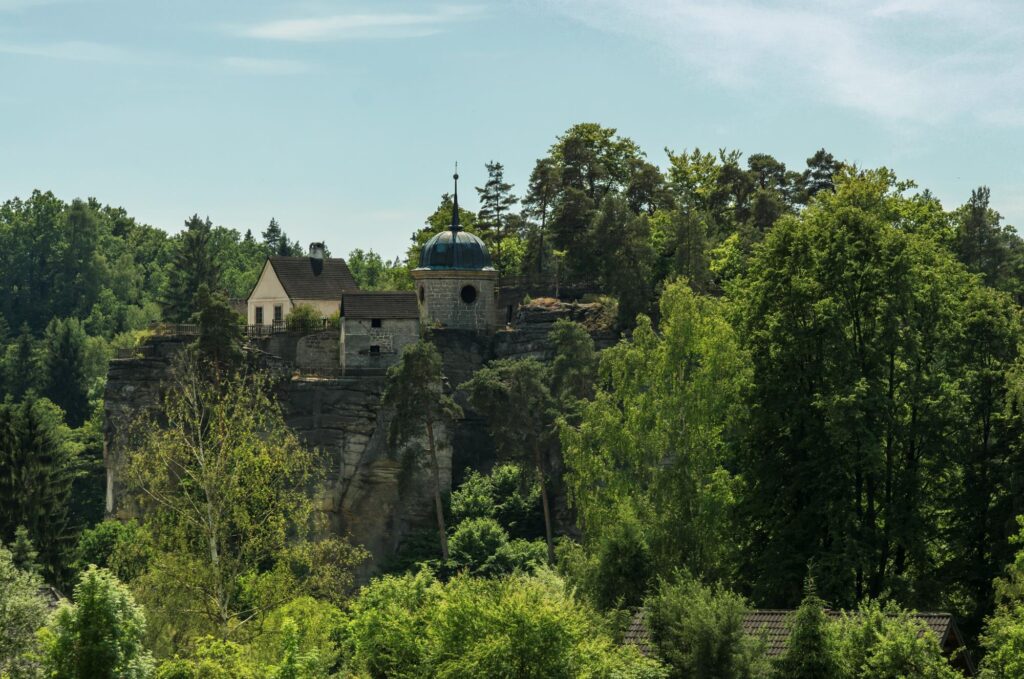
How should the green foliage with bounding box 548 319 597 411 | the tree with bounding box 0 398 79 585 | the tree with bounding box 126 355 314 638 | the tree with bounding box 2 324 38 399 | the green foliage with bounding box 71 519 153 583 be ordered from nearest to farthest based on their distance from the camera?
the tree with bounding box 126 355 314 638 → the green foliage with bounding box 71 519 153 583 → the green foliage with bounding box 548 319 597 411 → the tree with bounding box 0 398 79 585 → the tree with bounding box 2 324 38 399

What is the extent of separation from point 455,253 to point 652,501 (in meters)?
32.4

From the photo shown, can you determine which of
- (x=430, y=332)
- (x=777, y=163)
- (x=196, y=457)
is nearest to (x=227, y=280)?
(x=777, y=163)

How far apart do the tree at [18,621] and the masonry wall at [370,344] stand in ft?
137

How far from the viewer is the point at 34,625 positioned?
4328cm

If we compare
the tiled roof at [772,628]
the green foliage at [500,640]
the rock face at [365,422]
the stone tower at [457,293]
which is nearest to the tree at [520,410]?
the rock face at [365,422]

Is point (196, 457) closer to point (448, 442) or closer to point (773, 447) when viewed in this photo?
point (773, 447)

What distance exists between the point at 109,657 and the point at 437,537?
A: 42163mm

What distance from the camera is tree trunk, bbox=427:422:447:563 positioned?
261 feet

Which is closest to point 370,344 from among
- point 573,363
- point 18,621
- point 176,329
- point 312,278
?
point 312,278

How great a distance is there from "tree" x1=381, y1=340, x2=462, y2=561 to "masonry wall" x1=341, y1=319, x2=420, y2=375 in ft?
13.5

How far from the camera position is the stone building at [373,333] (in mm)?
85812

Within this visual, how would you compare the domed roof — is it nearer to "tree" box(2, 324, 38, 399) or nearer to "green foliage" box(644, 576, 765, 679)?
"green foliage" box(644, 576, 765, 679)

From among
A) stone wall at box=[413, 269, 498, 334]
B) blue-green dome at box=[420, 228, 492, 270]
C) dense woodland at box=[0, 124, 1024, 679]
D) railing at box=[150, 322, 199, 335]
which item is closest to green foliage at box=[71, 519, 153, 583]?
dense woodland at box=[0, 124, 1024, 679]

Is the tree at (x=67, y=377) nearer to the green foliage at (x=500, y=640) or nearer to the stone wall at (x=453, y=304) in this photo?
the stone wall at (x=453, y=304)
